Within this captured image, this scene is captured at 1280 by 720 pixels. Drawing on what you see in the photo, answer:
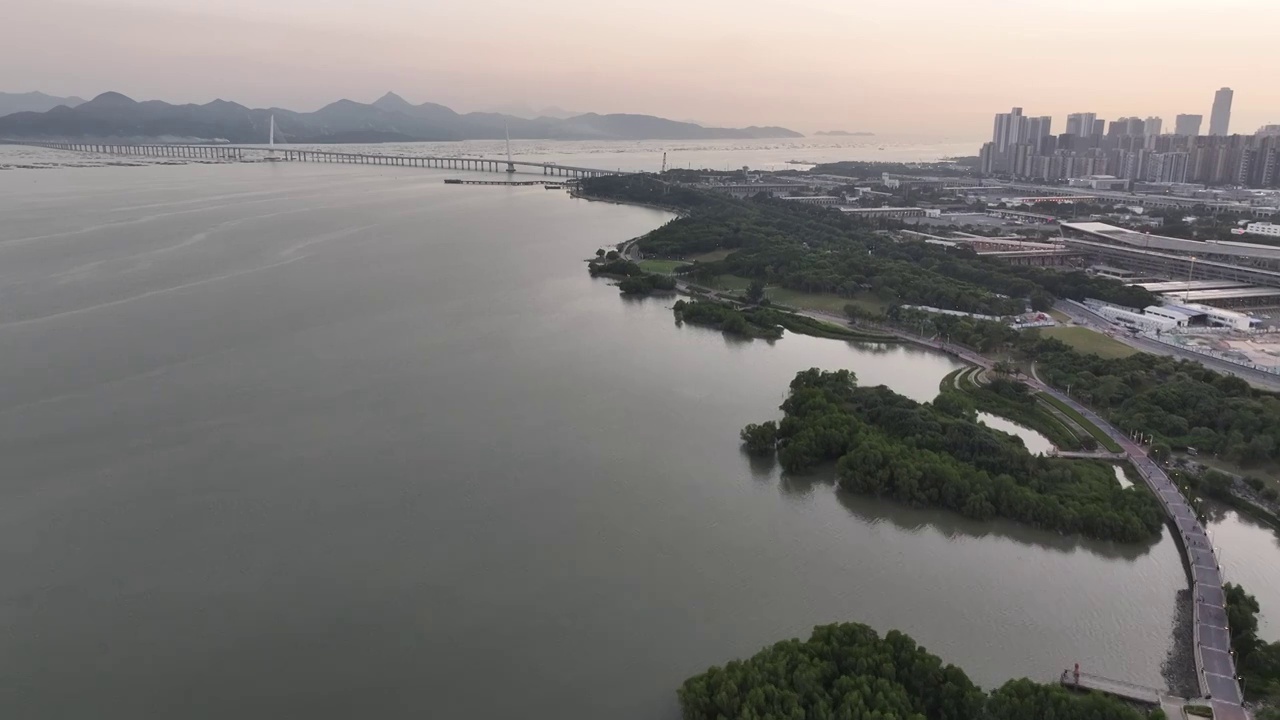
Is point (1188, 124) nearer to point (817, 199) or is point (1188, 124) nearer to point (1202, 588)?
point (817, 199)

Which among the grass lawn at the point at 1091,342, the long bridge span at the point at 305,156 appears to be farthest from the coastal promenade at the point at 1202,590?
the long bridge span at the point at 305,156

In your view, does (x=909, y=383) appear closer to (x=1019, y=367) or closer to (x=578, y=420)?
(x=1019, y=367)

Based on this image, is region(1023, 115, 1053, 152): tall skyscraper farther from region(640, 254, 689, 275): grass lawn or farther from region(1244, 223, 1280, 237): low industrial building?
region(640, 254, 689, 275): grass lawn

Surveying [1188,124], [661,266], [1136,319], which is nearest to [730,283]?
[661,266]

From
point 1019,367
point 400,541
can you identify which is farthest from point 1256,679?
point 1019,367

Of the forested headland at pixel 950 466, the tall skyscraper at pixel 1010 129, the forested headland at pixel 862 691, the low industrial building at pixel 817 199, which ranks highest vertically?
the tall skyscraper at pixel 1010 129

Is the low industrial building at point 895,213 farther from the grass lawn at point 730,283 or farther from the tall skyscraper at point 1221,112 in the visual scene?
the tall skyscraper at point 1221,112

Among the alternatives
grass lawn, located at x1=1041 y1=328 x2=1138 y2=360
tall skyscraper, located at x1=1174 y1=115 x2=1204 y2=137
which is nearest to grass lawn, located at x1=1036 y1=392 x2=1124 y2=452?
grass lawn, located at x1=1041 y1=328 x2=1138 y2=360
